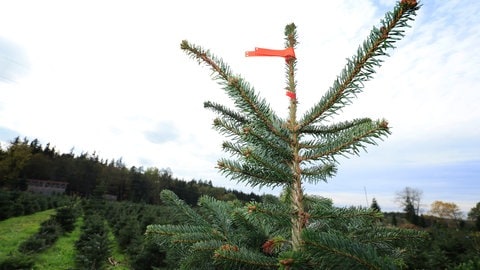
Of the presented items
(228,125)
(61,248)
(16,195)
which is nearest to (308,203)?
(228,125)

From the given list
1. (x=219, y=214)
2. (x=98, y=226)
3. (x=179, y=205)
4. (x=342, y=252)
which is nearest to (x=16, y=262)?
(x=179, y=205)

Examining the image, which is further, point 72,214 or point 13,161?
point 13,161

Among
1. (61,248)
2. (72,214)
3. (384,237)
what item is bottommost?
(61,248)

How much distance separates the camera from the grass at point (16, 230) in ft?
49.5

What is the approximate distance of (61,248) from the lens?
1608cm

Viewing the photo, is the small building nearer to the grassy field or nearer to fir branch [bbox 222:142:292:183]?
the grassy field

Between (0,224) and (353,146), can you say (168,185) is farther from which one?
(353,146)

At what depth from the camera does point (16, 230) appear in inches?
727

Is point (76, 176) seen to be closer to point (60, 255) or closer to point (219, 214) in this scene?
point (60, 255)

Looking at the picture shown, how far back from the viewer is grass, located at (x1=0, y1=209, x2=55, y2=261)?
1508 cm

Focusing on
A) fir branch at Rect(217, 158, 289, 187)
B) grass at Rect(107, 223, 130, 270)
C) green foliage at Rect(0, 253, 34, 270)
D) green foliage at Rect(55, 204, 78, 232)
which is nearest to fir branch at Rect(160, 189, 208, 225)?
fir branch at Rect(217, 158, 289, 187)

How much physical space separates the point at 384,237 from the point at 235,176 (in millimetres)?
978

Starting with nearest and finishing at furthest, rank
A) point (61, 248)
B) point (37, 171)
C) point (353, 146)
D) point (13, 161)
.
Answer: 1. point (353, 146)
2. point (61, 248)
3. point (13, 161)
4. point (37, 171)

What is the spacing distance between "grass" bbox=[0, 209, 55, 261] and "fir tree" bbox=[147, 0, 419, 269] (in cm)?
1624
